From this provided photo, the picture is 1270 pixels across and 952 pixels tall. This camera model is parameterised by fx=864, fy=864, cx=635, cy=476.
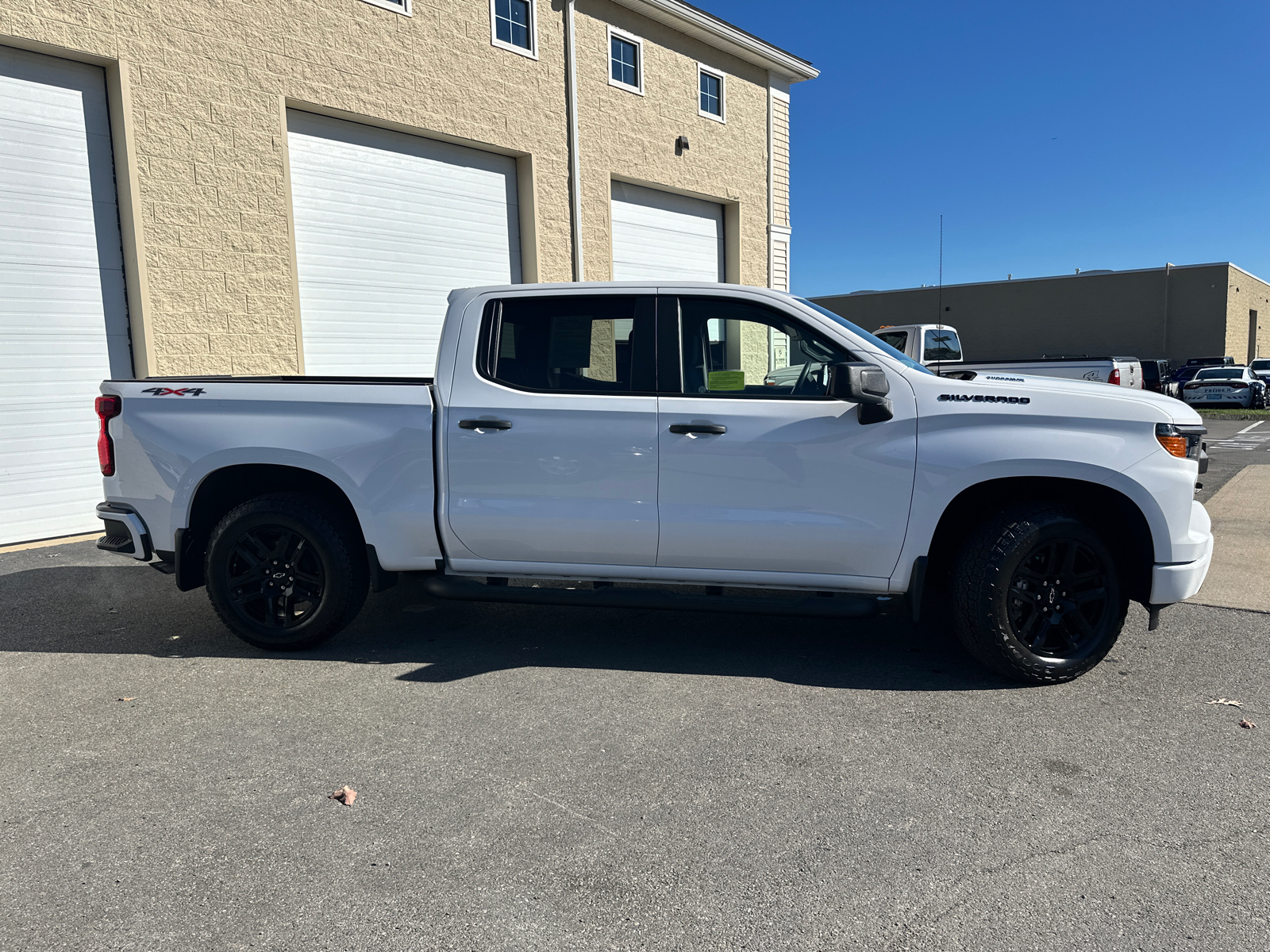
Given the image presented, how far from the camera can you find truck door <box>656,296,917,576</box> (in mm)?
4152

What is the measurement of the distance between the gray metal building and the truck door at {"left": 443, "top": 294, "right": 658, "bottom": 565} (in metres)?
41.2

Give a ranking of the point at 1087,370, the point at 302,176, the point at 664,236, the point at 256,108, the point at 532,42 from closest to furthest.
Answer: the point at 256,108, the point at 302,176, the point at 1087,370, the point at 532,42, the point at 664,236

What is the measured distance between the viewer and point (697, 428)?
4250 millimetres

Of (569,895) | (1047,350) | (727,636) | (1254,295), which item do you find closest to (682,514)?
(727,636)

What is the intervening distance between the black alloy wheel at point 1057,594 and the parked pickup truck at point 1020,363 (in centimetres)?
453

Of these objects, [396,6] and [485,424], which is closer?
[485,424]

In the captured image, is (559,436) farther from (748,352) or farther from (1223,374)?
(1223,374)

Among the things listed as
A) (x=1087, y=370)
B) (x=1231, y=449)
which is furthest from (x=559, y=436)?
(x=1231, y=449)

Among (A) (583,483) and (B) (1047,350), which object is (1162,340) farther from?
(A) (583,483)

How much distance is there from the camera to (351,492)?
15.1ft

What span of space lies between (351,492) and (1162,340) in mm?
49776

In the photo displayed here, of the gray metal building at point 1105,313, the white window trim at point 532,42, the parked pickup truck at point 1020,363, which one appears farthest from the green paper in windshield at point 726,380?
the gray metal building at point 1105,313

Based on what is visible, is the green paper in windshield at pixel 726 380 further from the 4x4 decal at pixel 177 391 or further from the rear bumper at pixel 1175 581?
the 4x4 decal at pixel 177 391

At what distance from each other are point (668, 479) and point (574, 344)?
3.05 ft
